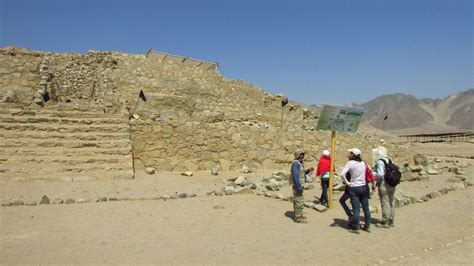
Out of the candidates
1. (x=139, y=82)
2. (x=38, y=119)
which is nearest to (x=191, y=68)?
(x=139, y=82)

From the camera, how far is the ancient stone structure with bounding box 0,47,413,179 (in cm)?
1225

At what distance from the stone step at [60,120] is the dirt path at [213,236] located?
533cm

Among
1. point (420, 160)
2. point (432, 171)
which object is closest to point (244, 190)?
point (432, 171)

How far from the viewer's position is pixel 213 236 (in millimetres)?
6715

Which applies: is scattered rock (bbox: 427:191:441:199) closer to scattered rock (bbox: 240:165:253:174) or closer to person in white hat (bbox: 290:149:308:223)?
person in white hat (bbox: 290:149:308:223)

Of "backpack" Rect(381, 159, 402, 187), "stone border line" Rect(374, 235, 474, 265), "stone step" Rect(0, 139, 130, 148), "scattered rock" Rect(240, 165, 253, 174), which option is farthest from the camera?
"scattered rock" Rect(240, 165, 253, 174)

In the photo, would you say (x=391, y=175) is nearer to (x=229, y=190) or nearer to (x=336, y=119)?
(x=336, y=119)

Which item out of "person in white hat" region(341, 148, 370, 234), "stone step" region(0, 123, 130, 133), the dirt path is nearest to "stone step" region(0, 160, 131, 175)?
"stone step" region(0, 123, 130, 133)

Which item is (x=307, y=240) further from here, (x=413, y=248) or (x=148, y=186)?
(x=148, y=186)

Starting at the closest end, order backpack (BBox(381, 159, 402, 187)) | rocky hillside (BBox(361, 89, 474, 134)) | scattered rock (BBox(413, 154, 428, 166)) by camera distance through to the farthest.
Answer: backpack (BBox(381, 159, 402, 187)) → scattered rock (BBox(413, 154, 428, 166)) → rocky hillside (BBox(361, 89, 474, 134))

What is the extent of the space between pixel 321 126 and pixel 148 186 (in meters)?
4.87

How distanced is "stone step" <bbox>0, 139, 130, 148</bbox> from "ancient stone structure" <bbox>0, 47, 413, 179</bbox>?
0.09 feet

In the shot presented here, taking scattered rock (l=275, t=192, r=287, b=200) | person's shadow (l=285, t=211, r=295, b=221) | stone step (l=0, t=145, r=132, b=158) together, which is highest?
stone step (l=0, t=145, r=132, b=158)

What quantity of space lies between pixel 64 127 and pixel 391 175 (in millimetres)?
9662
